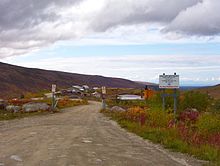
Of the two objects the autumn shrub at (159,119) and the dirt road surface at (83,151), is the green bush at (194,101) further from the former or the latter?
the dirt road surface at (83,151)

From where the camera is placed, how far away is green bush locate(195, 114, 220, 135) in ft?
63.3

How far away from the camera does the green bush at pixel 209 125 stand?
19.3 m

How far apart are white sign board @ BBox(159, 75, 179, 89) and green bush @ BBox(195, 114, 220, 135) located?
10.3ft

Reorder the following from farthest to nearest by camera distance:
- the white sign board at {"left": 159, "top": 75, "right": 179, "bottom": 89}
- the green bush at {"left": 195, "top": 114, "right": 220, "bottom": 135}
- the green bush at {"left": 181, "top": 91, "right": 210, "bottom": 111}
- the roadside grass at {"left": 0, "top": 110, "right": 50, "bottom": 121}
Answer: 1. the green bush at {"left": 181, "top": 91, "right": 210, "bottom": 111}
2. the roadside grass at {"left": 0, "top": 110, "right": 50, "bottom": 121}
3. the white sign board at {"left": 159, "top": 75, "right": 179, "bottom": 89}
4. the green bush at {"left": 195, "top": 114, "right": 220, "bottom": 135}

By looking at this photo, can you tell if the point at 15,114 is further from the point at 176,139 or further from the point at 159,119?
the point at 176,139

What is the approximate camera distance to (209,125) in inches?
778

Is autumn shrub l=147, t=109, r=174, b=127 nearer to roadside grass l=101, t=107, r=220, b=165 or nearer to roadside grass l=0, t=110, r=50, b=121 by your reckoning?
roadside grass l=101, t=107, r=220, b=165

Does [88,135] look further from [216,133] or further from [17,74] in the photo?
[17,74]

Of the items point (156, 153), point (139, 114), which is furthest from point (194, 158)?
point (139, 114)

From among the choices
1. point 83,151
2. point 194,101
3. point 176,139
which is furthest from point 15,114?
point 83,151

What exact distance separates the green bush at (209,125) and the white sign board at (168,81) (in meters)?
3.13

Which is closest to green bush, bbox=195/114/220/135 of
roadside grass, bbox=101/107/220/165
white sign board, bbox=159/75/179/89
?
roadside grass, bbox=101/107/220/165

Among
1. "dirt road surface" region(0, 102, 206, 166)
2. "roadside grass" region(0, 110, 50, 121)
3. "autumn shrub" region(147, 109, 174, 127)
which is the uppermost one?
"autumn shrub" region(147, 109, 174, 127)

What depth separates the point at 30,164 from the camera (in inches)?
437
